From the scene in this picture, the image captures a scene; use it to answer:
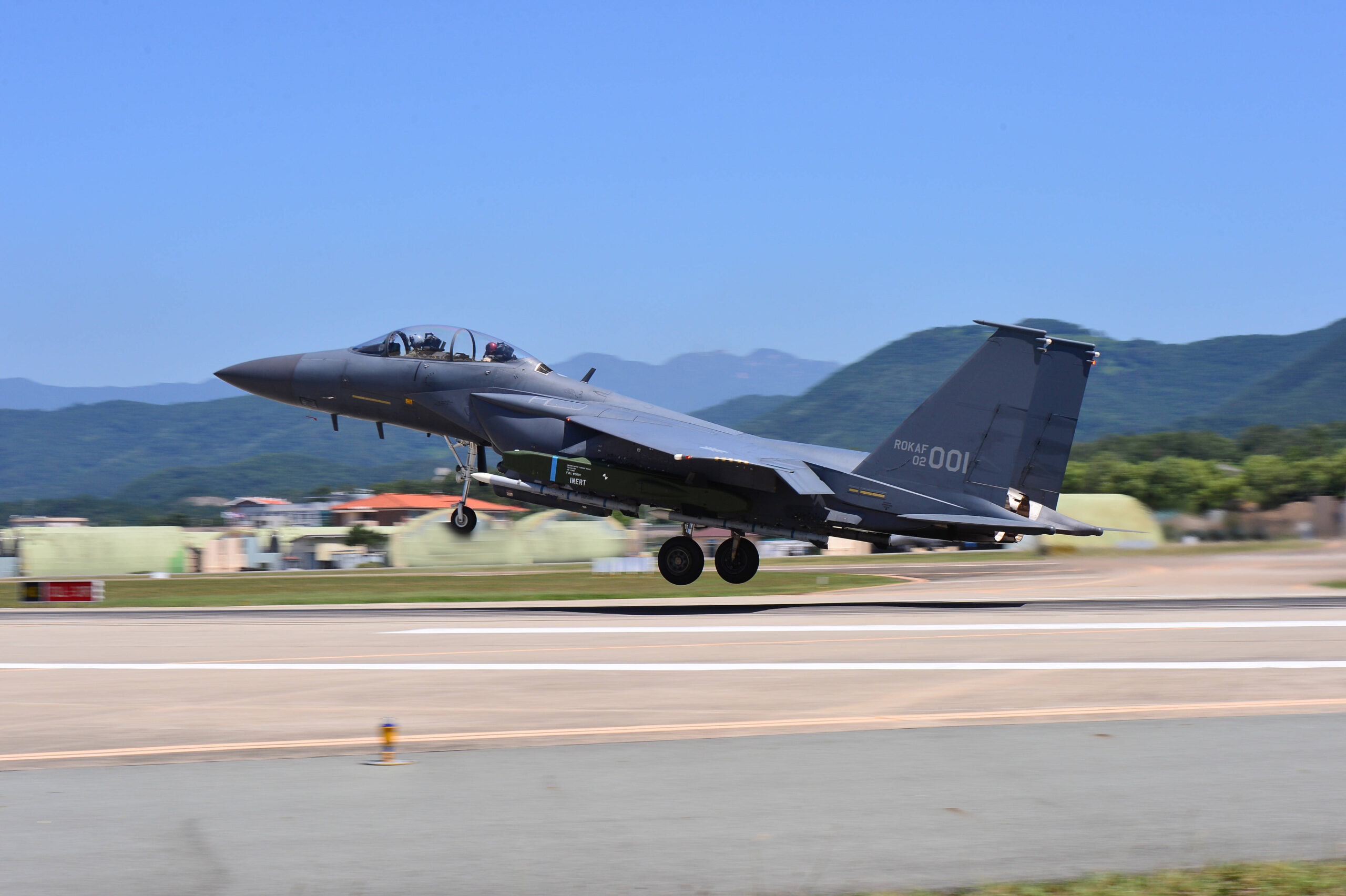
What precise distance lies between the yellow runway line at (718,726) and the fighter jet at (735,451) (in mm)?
11536

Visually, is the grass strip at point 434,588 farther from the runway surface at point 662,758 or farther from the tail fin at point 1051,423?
the runway surface at point 662,758

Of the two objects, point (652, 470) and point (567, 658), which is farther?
point (652, 470)

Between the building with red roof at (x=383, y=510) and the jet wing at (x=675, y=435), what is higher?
the jet wing at (x=675, y=435)

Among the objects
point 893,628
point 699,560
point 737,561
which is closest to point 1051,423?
point 737,561

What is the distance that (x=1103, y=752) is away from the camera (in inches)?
316

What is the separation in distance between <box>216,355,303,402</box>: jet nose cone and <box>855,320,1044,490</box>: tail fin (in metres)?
12.7

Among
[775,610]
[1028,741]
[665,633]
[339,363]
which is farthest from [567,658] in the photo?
[339,363]

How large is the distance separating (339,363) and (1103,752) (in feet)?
65.9

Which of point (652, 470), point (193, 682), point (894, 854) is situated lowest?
point (193, 682)

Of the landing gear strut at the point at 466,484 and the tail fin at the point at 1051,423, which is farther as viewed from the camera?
the landing gear strut at the point at 466,484

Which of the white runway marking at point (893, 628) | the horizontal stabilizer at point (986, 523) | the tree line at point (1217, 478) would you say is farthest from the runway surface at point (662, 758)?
the tree line at point (1217, 478)

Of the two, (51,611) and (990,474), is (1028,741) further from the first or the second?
(51,611)

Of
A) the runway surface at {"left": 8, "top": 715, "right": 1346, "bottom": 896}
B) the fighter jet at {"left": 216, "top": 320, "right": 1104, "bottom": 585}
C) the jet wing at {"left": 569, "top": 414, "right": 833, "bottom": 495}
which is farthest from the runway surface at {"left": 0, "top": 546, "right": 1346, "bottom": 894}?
the fighter jet at {"left": 216, "top": 320, "right": 1104, "bottom": 585}

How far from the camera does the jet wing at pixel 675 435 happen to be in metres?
21.6
